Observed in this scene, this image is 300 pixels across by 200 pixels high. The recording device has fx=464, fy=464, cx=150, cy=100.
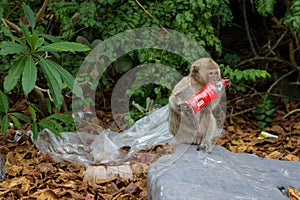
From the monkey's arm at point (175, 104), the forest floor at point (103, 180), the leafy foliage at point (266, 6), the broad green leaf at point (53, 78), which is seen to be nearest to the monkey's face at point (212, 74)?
the monkey's arm at point (175, 104)

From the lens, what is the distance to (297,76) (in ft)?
18.1

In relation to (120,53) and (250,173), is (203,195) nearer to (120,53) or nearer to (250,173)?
(250,173)

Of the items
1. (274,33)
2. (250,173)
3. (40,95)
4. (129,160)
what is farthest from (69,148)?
(274,33)

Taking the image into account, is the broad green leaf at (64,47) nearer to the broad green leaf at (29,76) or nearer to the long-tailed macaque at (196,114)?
the broad green leaf at (29,76)

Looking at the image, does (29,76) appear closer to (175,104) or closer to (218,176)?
→ (175,104)

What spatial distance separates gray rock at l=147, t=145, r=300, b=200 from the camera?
235 cm

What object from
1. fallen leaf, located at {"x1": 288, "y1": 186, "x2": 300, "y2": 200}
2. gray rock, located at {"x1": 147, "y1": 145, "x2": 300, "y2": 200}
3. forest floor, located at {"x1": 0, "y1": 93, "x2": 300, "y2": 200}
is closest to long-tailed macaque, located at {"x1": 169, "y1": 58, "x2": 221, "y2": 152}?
gray rock, located at {"x1": 147, "y1": 145, "x2": 300, "y2": 200}

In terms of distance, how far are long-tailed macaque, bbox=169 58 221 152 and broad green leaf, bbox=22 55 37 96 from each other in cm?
95

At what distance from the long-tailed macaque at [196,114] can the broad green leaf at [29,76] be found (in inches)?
37.3

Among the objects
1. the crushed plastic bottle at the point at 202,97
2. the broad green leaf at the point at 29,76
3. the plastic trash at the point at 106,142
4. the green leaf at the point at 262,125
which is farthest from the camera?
the green leaf at the point at 262,125

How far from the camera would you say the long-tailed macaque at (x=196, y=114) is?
10.3 ft

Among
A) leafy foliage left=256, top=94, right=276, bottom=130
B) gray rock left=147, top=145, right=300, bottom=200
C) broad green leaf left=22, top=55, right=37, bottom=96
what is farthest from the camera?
leafy foliage left=256, top=94, right=276, bottom=130

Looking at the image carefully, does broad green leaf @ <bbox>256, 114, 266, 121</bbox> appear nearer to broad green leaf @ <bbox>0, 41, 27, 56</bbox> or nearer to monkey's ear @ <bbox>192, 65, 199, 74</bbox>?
monkey's ear @ <bbox>192, 65, 199, 74</bbox>

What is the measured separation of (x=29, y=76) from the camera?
2.81 meters
